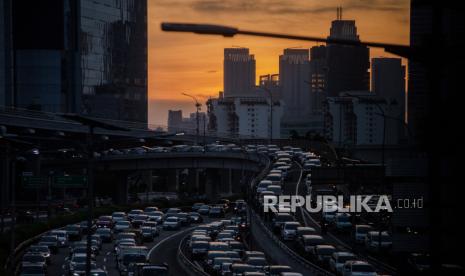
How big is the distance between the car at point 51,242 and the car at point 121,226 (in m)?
12.9

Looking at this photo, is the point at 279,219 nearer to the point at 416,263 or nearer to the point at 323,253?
the point at 323,253

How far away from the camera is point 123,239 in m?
67.2

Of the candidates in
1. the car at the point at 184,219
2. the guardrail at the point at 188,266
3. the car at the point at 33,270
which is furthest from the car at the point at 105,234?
the car at the point at 33,270

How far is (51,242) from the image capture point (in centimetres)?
6650

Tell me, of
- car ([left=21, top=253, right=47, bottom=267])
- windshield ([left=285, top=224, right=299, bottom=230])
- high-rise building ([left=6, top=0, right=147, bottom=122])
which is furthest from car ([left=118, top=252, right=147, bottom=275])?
high-rise building ([left=6, top=0, right=147, bottom=122])

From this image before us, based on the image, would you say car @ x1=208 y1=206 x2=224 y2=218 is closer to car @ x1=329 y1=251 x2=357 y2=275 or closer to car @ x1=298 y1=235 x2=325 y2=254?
car @ x1=298 y1=235 x2=325 y2=254

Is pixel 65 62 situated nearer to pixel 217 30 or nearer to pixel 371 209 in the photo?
pixel 371 209

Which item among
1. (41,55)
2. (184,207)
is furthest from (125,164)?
(41,55)

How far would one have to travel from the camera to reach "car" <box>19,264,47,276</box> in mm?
48750

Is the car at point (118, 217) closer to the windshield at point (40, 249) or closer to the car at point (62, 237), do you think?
the car at point (62, 237)

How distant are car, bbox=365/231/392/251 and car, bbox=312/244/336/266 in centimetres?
291

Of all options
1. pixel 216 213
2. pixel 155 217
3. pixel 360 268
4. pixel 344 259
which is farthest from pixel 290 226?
pixel 216 213

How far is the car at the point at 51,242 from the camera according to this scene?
65875 mm

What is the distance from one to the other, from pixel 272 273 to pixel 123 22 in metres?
160
